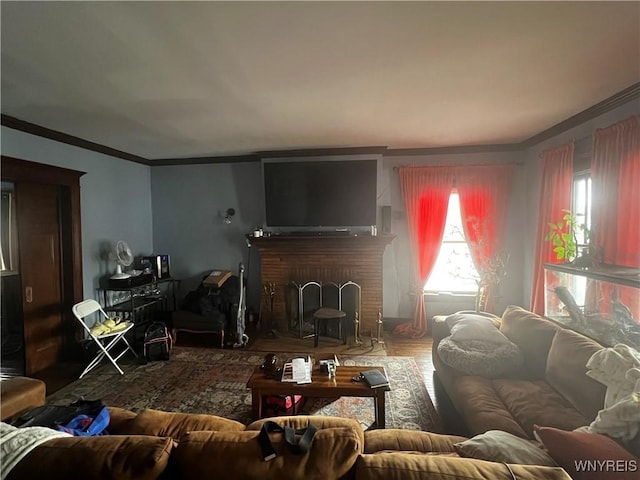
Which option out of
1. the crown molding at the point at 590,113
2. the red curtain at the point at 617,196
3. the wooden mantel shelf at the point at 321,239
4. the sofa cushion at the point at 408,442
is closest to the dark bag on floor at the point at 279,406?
the sofa cushion at the point at 408,442

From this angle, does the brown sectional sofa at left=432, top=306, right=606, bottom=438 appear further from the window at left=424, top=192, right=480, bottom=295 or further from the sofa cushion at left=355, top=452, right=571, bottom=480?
the window at left=424, top=192, right=480, bottom=295

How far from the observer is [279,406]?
7.79 ft

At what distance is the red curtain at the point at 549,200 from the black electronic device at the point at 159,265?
4848 millimetres

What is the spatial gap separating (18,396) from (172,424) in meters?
0.93

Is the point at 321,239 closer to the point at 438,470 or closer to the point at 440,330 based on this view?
the point at 440,330

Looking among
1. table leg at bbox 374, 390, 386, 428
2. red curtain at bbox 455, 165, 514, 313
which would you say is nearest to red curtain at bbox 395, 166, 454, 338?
red curtain at bbox 455, 165, 514, 313

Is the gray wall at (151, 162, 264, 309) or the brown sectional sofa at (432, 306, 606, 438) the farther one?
the gray wall at (151, 162, 264, 309)

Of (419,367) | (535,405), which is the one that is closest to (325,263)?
(419,367)

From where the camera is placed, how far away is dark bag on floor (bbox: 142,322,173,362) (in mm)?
3379

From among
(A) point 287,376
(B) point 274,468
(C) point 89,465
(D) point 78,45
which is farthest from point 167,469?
(D) point 78,45

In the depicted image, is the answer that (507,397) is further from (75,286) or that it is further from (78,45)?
(75,286)

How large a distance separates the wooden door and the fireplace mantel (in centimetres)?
219

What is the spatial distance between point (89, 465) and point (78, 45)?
6.58ft

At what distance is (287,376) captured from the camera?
226 centimetres
